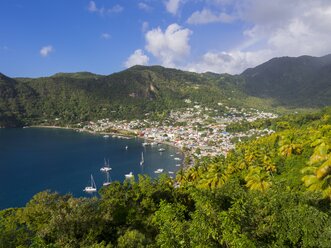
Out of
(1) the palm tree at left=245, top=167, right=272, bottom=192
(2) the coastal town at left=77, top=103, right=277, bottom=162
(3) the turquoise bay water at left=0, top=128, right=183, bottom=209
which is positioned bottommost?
(3) the turquoise bay water at left=0, top=128, right=183, bottom=209

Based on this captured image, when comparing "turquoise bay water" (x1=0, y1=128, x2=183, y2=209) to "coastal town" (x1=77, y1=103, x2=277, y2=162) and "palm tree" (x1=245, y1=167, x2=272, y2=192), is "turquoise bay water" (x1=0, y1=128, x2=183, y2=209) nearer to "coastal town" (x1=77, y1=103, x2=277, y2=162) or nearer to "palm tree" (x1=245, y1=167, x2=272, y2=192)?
"coastal town" (x1=77, y1=103, x2=277, y2=162)

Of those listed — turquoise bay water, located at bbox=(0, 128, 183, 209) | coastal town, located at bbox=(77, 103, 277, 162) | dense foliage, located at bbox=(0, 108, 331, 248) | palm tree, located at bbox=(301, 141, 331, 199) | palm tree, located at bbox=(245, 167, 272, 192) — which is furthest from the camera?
coastal town, located at bbox=(77, 103, 277, 162)

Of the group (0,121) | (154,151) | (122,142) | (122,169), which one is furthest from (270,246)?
(0,121)

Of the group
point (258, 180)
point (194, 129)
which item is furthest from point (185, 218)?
point (194, 129)

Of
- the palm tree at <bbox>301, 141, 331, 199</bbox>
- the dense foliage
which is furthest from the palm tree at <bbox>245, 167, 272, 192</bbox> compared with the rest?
the palm tree at <bbox>301, 141, 331, 199</bbox>

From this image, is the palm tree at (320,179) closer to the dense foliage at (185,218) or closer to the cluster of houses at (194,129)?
the dense foliage at (185,218)

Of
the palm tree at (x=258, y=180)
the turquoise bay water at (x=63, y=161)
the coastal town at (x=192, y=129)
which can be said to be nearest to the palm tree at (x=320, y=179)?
the palm tree at (x=258, y=180)
